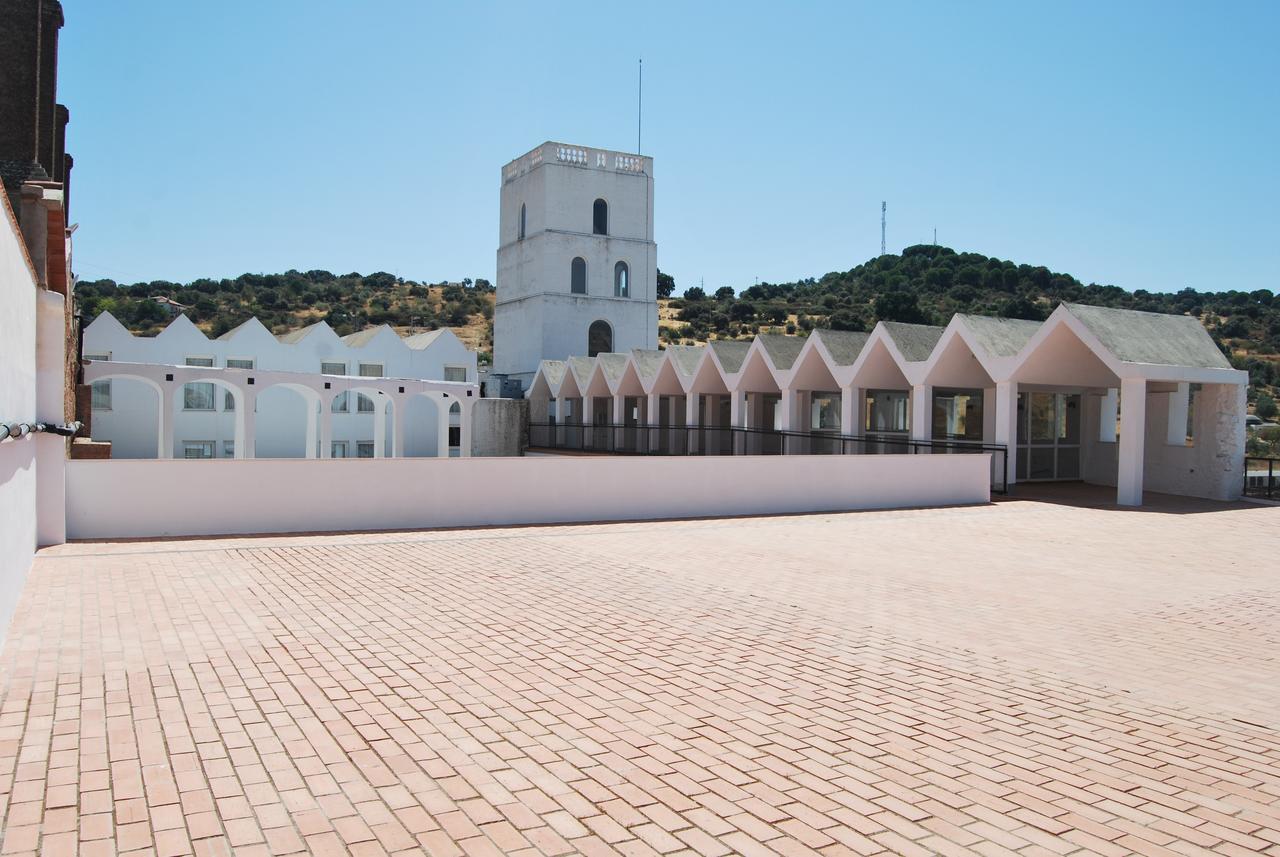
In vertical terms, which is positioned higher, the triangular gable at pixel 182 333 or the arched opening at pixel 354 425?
the triangular gable at pixel 182 333

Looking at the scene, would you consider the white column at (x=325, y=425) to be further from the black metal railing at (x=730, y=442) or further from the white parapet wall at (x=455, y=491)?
the white parapet wall at (x=455, y=491)

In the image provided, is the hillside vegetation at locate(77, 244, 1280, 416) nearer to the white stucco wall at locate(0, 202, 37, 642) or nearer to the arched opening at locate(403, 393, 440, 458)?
the arched opening at locate(403, 393, 440, 458)

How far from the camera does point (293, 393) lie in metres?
37.2

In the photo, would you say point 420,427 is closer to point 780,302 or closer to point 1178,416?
point 1178,416

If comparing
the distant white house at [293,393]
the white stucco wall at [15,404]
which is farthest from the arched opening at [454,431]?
the white stucco wall at [15,404]

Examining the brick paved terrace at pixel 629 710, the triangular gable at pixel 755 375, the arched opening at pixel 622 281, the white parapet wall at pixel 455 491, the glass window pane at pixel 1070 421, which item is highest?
the arched opening at pixel 622 281

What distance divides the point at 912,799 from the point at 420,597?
566 centimetres

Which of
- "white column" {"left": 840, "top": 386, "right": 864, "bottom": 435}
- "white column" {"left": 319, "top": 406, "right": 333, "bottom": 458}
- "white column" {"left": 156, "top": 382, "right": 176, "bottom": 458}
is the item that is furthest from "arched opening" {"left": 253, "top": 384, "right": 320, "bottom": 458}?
"white column" {"left": 840, "top": 386, "right": 864, "bottom": 435}

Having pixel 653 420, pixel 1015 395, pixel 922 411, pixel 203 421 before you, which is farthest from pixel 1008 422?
pixel 203 421

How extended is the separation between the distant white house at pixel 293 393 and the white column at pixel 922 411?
1546cm

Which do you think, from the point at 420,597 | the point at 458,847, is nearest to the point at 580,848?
the point at 458,847

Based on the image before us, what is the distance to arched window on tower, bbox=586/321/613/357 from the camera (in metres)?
49.7

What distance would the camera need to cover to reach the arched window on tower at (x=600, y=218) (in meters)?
49.1

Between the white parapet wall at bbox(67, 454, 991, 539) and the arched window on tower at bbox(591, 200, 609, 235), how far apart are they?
33.3m
